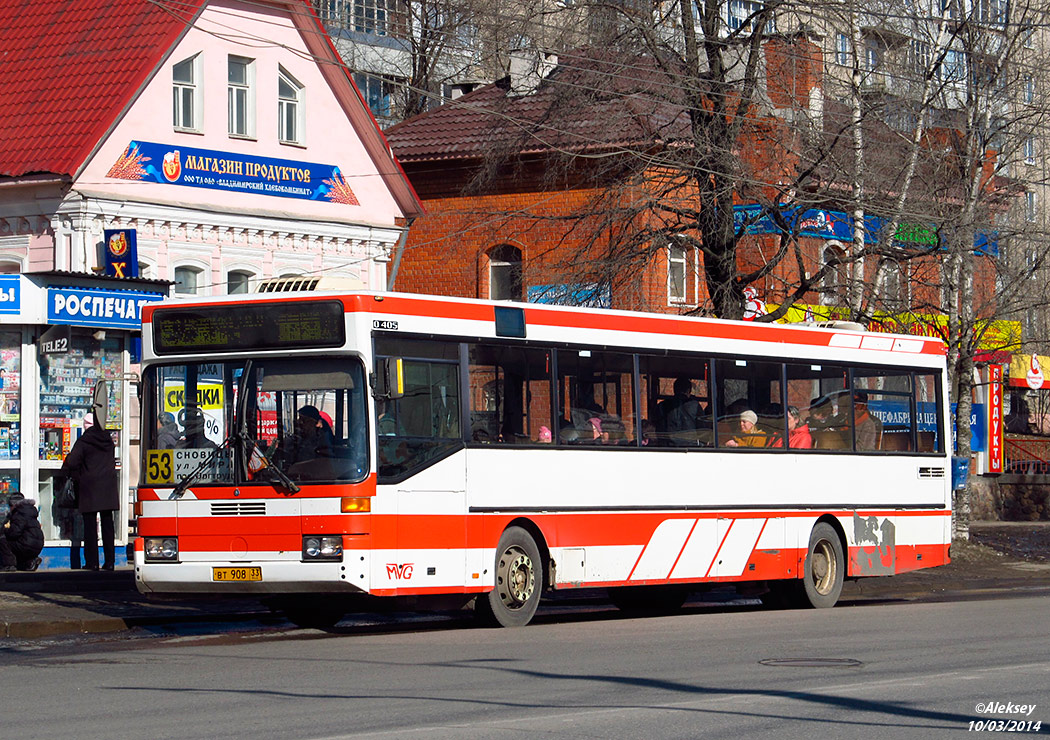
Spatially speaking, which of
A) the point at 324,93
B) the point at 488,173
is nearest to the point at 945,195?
the point at 488,173

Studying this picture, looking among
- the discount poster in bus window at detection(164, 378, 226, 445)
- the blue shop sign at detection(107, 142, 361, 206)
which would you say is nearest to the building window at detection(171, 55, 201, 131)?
the blue shop sign at detection(107, 142, 361, 206)

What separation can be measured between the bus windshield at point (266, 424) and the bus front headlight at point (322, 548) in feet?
1.67

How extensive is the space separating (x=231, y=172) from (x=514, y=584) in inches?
581

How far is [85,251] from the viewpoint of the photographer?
2616 centimetres

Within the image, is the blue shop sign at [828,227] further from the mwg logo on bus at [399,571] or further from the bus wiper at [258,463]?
the bus wiper at [258,463]

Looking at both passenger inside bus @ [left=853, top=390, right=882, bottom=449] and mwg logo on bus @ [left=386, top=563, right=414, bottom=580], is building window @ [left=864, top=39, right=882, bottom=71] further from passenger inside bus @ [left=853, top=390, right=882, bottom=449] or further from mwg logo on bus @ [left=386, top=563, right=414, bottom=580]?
mwg logo on bus @ [left=386, top=563, right=414, bottom=580]

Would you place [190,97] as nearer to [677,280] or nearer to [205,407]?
[677,280]

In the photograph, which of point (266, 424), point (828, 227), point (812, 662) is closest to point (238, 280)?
point (828, 227)

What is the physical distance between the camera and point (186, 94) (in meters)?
28.2

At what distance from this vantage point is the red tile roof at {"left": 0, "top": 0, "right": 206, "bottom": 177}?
26.4 m

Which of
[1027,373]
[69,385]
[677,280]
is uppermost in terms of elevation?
[677,280]

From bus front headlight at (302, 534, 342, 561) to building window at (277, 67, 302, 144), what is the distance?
659 inches

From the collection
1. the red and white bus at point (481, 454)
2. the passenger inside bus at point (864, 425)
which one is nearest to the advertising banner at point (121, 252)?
the red and white bus at point (481, 454)

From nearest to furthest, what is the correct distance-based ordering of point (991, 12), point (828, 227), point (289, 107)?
point (828, 227)
point (991, 12)
point (289, 107)
